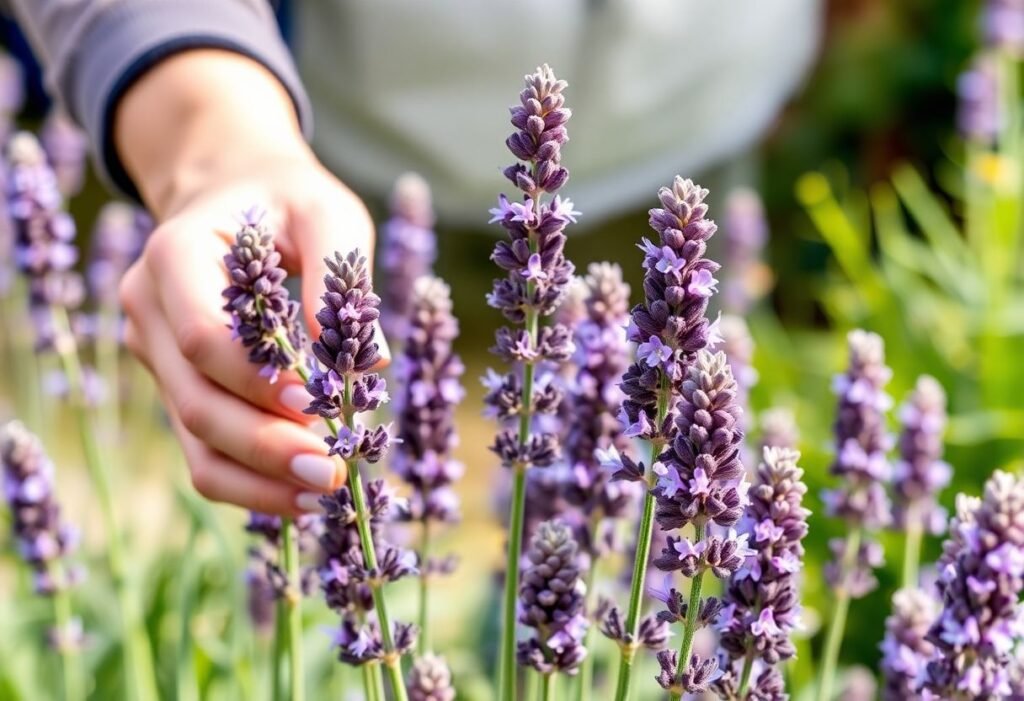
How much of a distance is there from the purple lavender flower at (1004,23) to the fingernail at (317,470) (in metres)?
2.00

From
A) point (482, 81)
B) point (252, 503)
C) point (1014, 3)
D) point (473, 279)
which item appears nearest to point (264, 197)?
point (252, 503)

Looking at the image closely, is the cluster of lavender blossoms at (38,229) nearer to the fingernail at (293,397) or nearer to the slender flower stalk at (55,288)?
the slender flower stalk at (55,288)

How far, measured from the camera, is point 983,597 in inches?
30.2

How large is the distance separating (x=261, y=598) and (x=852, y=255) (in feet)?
5.03

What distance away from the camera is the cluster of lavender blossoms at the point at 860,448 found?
1104 millimetres

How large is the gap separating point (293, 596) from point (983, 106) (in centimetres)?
193

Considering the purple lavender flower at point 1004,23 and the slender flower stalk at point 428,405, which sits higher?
the purple lavender flower at point 1004,23

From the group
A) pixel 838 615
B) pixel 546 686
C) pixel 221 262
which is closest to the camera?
pixel 546 686

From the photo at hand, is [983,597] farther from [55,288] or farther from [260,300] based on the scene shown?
[55,288]

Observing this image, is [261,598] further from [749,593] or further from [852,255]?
[852,255]

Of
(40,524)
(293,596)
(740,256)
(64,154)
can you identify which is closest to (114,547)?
(40,524)

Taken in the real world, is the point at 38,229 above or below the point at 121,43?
below

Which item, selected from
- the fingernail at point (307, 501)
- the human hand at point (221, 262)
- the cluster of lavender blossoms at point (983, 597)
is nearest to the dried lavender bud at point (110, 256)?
the human hand at point (221, 262)

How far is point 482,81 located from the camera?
2.30 metres
